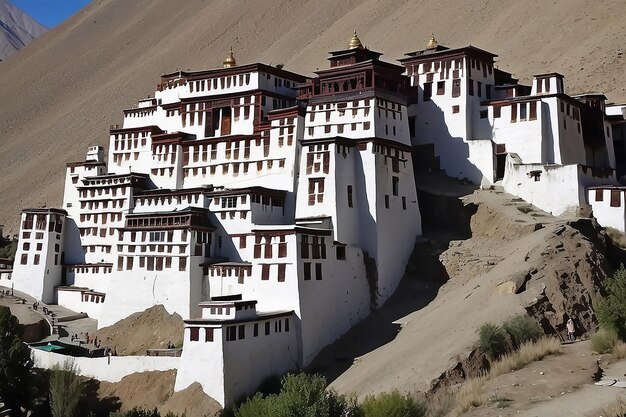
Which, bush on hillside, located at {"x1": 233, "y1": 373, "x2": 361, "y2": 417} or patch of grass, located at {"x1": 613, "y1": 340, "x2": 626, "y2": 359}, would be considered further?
patch of grass, located at {"x1": 613, "y1": 340, "x2": 626, "y2": 359}

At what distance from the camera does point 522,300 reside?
34375 mm

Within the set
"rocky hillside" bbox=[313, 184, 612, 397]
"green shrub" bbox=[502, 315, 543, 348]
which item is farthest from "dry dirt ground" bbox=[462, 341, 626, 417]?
"rocky hillside" bbox=[313, 184, 612, 397]

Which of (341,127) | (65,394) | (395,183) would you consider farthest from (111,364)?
(341,127)

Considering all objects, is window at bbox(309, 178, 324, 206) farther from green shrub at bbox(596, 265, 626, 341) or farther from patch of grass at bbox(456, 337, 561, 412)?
green shrub at bbox(596, 265, 626, 341)

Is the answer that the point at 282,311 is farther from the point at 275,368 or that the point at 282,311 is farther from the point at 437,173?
the point at 437,173

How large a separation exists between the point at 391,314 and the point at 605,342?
13721 millimetres

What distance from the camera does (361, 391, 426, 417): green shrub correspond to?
24859mm

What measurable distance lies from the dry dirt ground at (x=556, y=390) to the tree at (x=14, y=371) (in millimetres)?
22127

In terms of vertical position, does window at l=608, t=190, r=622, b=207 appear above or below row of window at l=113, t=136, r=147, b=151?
below

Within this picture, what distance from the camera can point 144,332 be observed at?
4381 cm

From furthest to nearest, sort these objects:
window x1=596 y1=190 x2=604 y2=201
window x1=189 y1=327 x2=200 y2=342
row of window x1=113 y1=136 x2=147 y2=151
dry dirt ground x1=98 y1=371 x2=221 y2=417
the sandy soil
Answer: row of window x1=113 y1=136 x2=147 y2=151
the sandy soil
window x1=596 y1=190 x2=604 y2=201
window x1=189 y1=327 x2=200 y2=342
dry dirt ground x1=98 y1=371 x2=221 y2=417

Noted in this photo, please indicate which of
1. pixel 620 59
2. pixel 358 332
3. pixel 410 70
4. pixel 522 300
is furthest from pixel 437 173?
pixel 620 59

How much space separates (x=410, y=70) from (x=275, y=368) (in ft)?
67.5

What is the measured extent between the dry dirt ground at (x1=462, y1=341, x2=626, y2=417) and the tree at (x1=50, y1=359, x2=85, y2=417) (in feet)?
60.2
